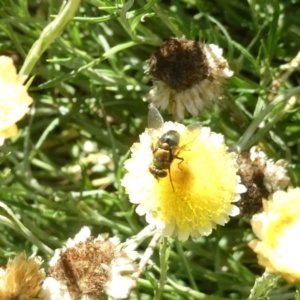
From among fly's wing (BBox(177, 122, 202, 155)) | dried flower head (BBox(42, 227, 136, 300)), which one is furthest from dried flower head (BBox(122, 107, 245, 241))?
dried flower head (BBox(42, 227, 136, 300))

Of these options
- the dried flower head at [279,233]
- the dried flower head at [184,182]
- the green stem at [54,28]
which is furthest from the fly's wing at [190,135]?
the green stem at [54,28]

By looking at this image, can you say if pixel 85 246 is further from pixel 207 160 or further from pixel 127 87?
pixel 127 87

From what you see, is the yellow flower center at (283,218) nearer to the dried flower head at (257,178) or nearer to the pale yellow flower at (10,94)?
the dried flower head at (257,178)

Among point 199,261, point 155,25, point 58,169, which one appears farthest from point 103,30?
point 199,261

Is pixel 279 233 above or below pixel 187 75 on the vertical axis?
below

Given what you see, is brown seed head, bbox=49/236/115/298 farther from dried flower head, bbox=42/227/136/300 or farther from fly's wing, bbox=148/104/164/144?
fly's wing, bbox=148/104/164/144

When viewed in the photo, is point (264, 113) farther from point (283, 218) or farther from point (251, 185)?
point (283, 218)

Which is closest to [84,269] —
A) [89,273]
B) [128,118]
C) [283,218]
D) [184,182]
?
[89,273]
